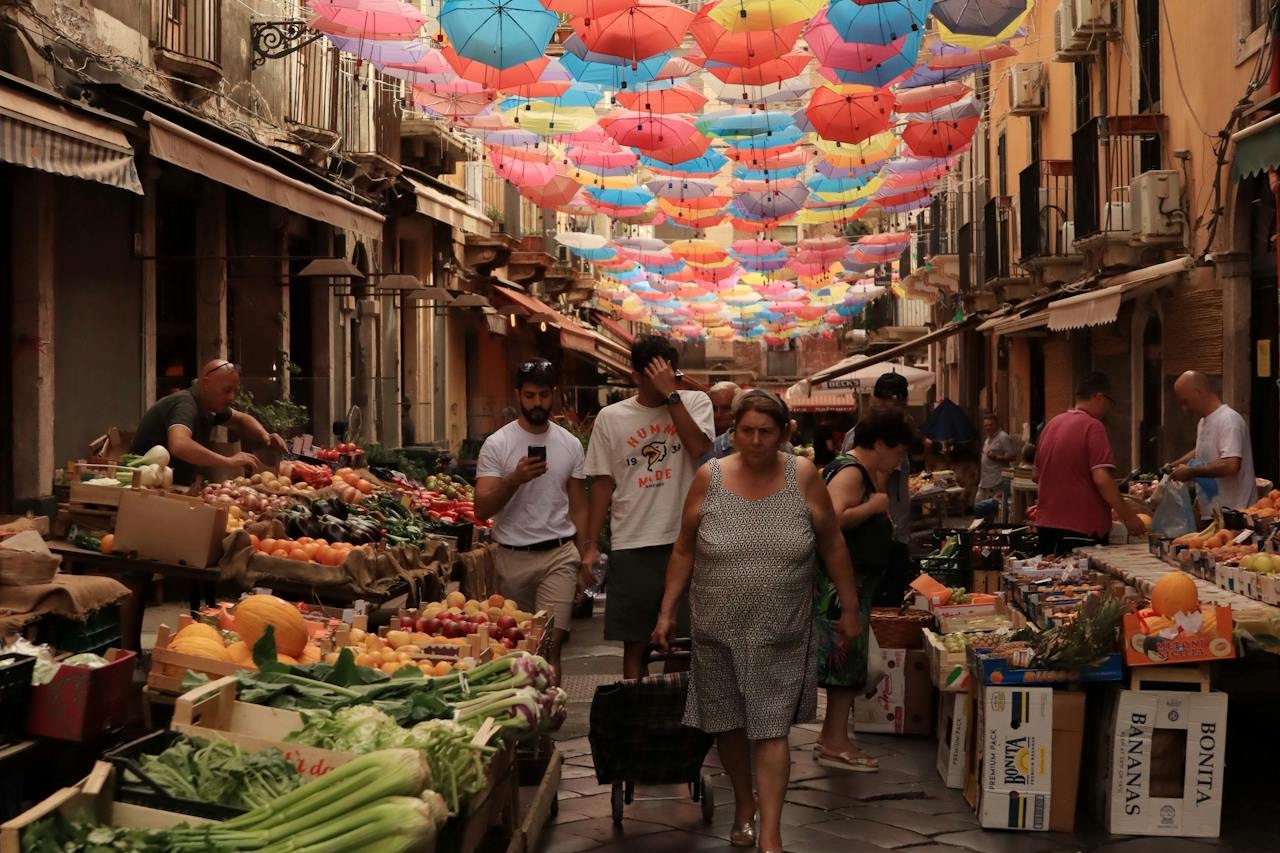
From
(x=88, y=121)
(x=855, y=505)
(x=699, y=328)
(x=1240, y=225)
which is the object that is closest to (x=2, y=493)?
(x=88, y=121)

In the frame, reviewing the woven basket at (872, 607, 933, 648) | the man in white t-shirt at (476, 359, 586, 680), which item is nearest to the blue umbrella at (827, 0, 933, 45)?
the woven basket at (872, 607, 933, 648)

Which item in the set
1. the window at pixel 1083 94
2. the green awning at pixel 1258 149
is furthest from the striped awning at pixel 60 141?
the window at pixel 1083 94

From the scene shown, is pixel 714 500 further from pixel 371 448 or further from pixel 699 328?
pixel 699 328

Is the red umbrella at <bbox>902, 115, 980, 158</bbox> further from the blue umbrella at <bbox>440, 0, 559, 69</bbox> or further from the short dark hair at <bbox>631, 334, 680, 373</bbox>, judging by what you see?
the short dark hair at <bbox>631, 334, 680, 373</bbox>

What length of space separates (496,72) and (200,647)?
8.77m

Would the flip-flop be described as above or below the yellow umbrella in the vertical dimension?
below

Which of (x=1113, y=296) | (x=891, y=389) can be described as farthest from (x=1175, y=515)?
(x=1113, y=296)

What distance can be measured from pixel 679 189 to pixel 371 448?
6713mm

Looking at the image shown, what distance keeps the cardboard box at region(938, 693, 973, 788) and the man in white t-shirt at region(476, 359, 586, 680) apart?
1.84m

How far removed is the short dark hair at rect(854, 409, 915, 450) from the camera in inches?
293

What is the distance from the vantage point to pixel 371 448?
631 inches

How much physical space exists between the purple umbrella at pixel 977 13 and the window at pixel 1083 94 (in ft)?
28.8

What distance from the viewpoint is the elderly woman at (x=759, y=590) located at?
5.75 meters

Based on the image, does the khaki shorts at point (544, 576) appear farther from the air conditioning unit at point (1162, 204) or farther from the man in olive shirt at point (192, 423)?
the air conditioning unit at point (1162, 204)
